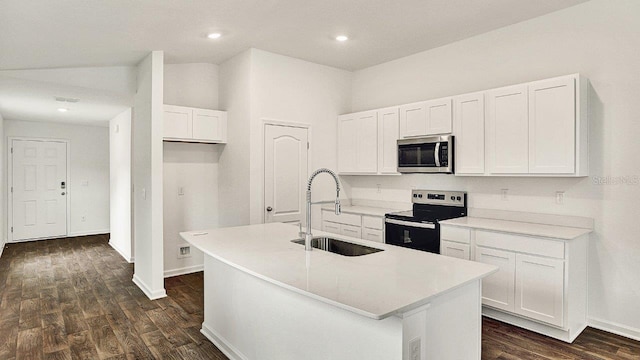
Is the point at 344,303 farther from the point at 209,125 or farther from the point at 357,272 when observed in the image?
the point at 209,125

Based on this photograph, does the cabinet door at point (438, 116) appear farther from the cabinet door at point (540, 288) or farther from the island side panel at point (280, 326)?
the island side panel at point (280, 326)

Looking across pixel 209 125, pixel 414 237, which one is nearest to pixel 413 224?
pixel 414 237

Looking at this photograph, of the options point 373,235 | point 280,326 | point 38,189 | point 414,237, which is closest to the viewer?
point 280,326

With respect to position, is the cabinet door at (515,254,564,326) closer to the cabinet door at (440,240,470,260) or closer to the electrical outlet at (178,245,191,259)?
the cabinet door at (440,240,470,260)

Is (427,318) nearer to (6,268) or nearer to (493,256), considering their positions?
(493,256)

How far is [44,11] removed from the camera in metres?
2.68

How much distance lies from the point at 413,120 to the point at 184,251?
3284 mm

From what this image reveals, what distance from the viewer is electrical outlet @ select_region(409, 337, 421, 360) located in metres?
1.60

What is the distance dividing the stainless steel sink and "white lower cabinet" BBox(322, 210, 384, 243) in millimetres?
1595

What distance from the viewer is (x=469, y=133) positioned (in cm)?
374

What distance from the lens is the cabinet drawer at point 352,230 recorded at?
4.58 m

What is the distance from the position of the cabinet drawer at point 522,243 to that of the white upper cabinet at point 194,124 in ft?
10.7

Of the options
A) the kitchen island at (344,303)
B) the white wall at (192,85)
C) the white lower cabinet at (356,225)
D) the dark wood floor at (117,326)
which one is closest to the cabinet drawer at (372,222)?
the white lower cabinet at (356,225)

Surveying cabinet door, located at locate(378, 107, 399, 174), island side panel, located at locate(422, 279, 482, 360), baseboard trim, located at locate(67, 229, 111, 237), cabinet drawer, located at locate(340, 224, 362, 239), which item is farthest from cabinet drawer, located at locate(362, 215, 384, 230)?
baseboard trim, located at locate(67, 229, 111, 237)
